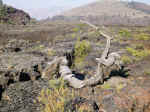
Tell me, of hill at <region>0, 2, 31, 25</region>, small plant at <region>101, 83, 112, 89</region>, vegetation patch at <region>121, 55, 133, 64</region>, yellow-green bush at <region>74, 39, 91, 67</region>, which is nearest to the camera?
small plant at <region>101, 83, 112, 89</region>

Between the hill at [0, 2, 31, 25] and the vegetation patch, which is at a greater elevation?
the hill at [0, 2, 31, 25]

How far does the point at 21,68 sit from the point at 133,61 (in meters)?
6.33

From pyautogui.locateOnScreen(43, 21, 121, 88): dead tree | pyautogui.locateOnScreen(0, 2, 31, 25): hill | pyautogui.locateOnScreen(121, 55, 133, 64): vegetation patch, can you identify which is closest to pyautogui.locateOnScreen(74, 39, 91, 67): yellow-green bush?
pyautogui.locateOnScreen(121, 55, 133, 64): vegetation patch

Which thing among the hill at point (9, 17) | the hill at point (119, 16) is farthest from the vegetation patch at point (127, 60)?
the hill at point (119, 16)

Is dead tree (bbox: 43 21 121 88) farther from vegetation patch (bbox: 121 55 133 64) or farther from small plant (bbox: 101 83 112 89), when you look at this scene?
vegetation patch (bbox: 121 55 133 64)

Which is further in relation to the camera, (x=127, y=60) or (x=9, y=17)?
(x=9, y=17)

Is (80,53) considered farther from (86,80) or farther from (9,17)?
(9,17)

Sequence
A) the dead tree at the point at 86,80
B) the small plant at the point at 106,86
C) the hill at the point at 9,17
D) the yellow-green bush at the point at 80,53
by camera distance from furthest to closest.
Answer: the hill at the point at 9,17, the yellow-green bush at the point at 80,53, the small plant at the point at 106,86, the dead tree at the point at 86,80

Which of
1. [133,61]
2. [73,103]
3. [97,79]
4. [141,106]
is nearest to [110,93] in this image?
[97,79]

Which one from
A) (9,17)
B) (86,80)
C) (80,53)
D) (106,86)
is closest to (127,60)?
(80,53)

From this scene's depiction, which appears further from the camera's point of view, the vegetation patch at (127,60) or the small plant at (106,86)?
the vegetation patch at (127,60)

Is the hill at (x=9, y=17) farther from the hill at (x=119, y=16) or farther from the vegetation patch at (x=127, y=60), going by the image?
the hill at (x=119, y=16)

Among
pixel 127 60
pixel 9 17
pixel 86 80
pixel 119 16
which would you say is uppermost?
pixel 119 16

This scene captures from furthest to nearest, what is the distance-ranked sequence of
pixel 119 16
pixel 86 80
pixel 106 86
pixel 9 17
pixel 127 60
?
pixel 119 16 → pixel 9 17 → pixel 127 60 → pixel 106 86 → pixel 86 80
